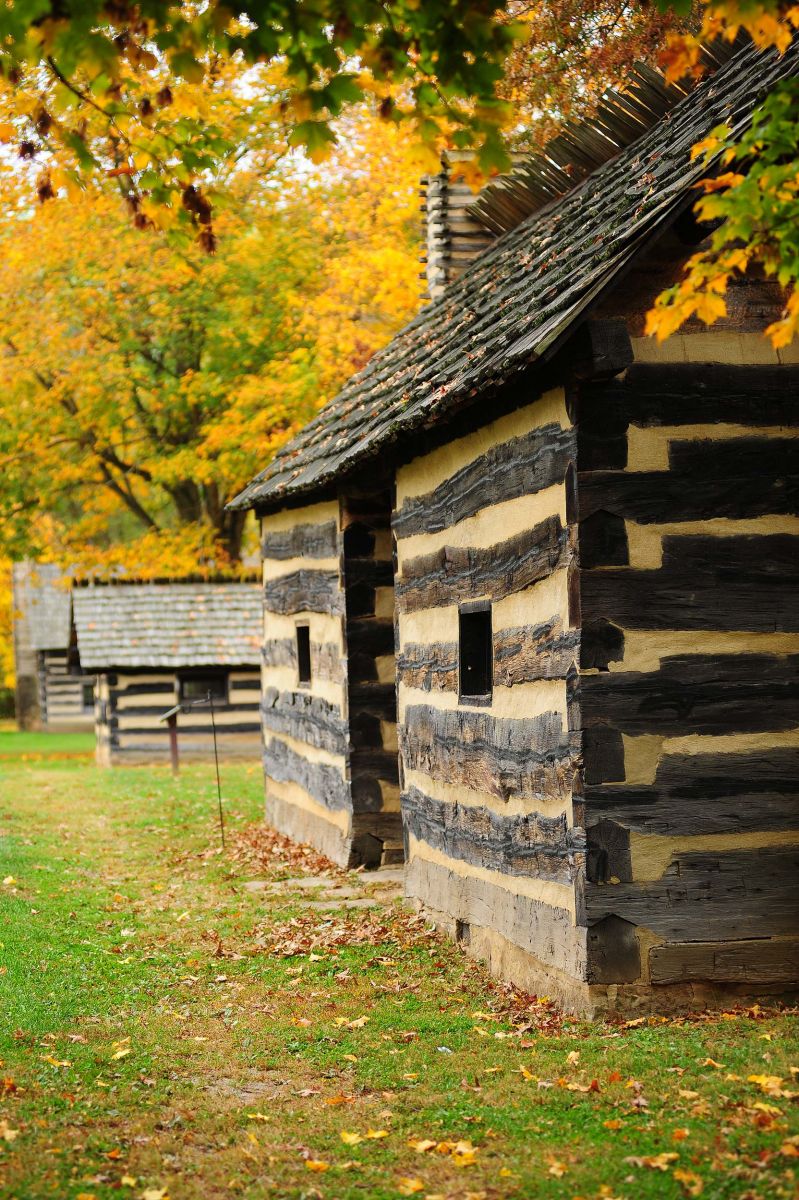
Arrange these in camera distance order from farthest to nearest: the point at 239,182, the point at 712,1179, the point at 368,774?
the point at 239,182, the point at 368,774, the point at 712,1179

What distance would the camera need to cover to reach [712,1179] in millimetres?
4824

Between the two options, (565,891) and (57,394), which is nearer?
(565,891)

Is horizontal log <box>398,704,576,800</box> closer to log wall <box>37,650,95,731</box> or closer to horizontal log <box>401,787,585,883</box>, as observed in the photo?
horizontal log <box>401,787,585,883</box>

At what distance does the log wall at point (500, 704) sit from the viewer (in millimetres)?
7191

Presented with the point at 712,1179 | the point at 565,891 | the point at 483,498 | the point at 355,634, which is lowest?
the point at 712,1179

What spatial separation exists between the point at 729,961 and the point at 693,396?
2.95 meters

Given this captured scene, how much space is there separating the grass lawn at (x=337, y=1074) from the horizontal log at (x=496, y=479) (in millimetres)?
2845

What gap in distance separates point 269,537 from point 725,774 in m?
9.20

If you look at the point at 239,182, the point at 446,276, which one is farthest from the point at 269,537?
the point at 239,182

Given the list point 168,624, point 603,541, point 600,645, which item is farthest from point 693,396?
point 168,624

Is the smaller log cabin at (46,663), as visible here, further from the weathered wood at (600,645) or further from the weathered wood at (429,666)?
the weathered wood at (600,645)

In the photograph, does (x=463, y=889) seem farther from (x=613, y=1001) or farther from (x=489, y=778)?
(x=613, y=1001)

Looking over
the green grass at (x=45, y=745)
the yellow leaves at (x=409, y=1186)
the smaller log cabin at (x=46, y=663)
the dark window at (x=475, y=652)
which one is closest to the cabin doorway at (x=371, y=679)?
the dark window at (x=475, y=652)

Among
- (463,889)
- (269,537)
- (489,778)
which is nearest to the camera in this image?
(489,778)
